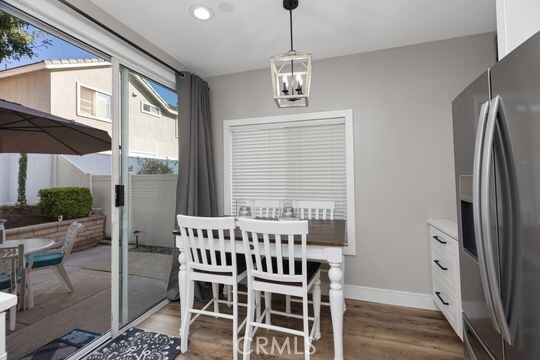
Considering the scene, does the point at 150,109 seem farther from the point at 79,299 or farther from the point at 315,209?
the point at 315,209

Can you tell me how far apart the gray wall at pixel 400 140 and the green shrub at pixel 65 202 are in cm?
236

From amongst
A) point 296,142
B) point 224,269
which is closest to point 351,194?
point 296,142

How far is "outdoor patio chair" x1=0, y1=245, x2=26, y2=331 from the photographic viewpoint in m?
1.83

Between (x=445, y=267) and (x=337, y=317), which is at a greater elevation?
(x=445, y=267)

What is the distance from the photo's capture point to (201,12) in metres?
2.13

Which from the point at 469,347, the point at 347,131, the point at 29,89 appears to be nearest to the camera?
the point at 469,347

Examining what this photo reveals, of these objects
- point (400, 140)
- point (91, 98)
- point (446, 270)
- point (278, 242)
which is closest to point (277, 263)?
point (278, 242)

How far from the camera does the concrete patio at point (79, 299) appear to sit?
2.02 m

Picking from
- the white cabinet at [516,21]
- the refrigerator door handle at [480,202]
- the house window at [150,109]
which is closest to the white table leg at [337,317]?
the refrigerator door handle at [480,202]

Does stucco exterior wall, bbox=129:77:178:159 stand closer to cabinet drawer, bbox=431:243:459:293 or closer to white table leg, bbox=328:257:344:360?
white table leg, bbox=328:257:344:360

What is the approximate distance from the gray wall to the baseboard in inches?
2.1

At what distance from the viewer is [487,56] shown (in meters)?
2.48

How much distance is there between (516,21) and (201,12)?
79.4 inches

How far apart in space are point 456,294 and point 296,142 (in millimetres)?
2030
